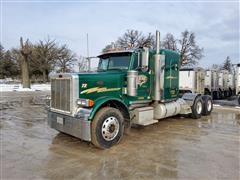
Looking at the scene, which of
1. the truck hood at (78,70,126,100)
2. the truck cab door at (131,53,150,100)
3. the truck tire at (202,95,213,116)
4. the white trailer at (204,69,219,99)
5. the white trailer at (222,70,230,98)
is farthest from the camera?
the white trailer at (222,70,230,98)

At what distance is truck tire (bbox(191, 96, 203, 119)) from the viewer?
934 cm

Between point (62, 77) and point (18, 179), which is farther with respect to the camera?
point (62, 77)

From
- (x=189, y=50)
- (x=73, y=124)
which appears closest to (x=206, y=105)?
(x=73, y=124)

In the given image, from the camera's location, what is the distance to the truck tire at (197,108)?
9344mm

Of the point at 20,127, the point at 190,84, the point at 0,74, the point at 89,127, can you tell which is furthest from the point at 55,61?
the point at 89,127

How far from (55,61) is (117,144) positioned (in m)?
43.8

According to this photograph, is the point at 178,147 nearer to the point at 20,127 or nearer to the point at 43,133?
the point at 43,133

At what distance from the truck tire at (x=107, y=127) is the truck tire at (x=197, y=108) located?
4.58 m

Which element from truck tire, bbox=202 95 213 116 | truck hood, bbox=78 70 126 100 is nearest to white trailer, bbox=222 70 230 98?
truck tire, bbox=202 95 213 116

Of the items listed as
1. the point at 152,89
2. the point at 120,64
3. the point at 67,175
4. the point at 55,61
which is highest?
the point at 55,61

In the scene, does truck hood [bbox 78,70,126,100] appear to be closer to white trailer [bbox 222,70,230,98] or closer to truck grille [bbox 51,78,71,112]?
truck grille [bbox 51,78,71,112]

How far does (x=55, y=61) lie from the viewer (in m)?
46.9

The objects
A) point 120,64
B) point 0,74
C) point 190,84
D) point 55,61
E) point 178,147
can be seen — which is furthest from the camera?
point 0,74

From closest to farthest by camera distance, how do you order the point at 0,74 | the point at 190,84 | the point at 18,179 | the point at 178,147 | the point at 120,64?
the point at 18,179, the point at 178,147, the point at 120,64, the point at 190,84, the point at 0,74
